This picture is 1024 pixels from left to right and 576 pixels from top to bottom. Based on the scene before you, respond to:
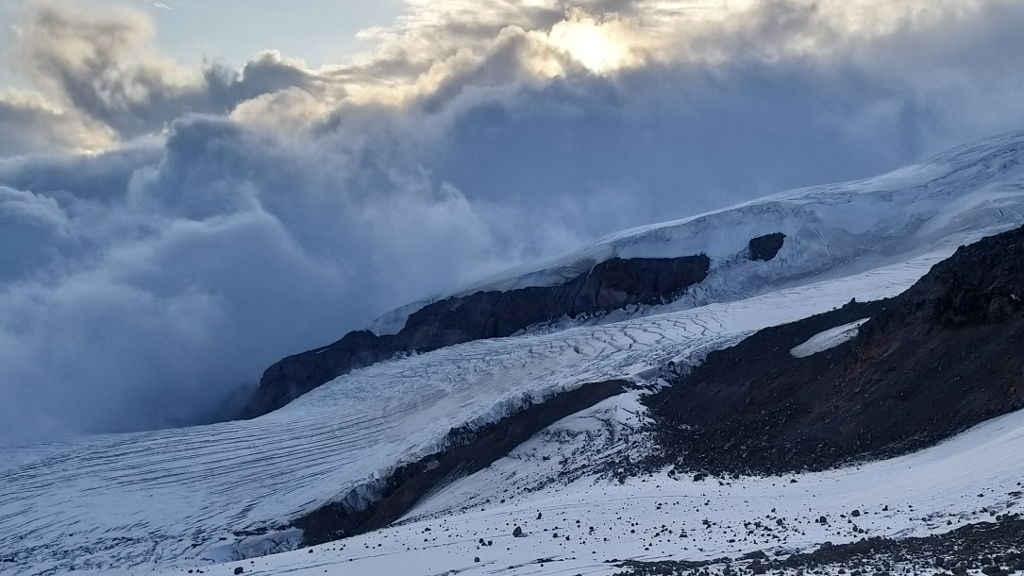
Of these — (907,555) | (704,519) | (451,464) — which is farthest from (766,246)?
(907,555)

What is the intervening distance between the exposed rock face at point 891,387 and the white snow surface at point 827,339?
0.91 metres

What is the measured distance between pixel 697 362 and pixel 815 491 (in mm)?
23665

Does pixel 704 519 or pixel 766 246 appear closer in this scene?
pixel 704 519

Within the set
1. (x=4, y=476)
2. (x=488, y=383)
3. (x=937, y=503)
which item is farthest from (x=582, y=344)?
(x=937, y=503)

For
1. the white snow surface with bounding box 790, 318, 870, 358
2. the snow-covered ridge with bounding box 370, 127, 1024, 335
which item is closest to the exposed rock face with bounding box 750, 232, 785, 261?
the snow-covered ridge with bounding box 370, 127, 1024, 335

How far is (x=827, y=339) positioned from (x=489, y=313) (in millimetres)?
49791

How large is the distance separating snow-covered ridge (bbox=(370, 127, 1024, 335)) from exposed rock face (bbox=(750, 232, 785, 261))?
0.53m

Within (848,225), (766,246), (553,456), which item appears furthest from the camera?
(848,225)

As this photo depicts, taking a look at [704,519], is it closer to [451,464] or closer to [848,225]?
[451,464]

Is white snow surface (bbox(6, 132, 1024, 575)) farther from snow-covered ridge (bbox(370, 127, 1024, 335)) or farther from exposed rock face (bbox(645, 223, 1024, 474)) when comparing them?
exposed rock face (bbox(645, 223, 1024, 474))

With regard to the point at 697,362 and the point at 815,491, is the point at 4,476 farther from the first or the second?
the point at 815,491

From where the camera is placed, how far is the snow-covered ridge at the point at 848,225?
73.0 meters

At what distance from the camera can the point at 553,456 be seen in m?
41.3

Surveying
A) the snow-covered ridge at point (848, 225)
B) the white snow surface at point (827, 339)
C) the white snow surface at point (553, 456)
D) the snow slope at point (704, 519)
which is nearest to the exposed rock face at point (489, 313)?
the snow-covered ridge at point (848, 225)
